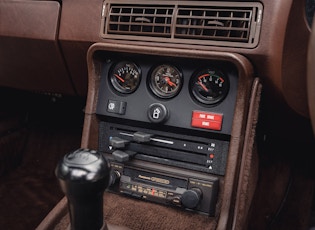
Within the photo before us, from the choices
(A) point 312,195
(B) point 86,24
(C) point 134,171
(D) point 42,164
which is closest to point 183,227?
(C) point 134,171

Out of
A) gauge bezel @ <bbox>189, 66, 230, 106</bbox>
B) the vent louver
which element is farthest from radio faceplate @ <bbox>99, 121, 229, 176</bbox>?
the vent louver

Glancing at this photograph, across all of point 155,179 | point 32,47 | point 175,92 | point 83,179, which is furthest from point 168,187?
point 32,47

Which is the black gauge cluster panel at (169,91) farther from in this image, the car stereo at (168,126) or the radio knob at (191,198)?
the radio knob at (191,198)

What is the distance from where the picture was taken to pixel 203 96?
1173 mm

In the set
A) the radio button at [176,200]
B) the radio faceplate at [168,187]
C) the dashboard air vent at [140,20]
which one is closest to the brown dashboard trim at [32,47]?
the dashboard air vent at [140,20]

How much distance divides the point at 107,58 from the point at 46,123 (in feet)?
3.12

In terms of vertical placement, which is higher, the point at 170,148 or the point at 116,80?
the point at 116,80

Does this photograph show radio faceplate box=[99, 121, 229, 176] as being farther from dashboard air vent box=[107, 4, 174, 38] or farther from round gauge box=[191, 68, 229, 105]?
dashboard air vent box=[107, 4, 174, 38]

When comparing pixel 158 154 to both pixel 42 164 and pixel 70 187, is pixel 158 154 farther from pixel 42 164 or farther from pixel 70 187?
pixel 42 164

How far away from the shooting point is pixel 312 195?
1723 millimetres

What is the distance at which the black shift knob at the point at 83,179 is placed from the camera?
823 millimetres

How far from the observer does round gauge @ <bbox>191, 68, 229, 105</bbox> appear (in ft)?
3.76

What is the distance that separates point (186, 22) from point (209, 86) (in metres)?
0.19

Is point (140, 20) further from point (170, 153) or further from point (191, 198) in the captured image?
point (191, 198)
